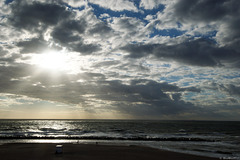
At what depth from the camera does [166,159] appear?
2116 centimetres

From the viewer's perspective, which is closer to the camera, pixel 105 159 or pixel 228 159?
pixel 105 159

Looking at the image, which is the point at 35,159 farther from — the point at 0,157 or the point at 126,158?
the point at 126,158

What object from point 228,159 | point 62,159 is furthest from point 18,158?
point 228,159

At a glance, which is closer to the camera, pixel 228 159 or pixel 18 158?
pixel 18 158

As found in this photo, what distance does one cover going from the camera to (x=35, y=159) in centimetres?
1988

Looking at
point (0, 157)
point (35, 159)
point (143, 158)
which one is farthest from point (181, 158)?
point (0, 157)

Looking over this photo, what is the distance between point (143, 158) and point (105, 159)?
4521 millimetres

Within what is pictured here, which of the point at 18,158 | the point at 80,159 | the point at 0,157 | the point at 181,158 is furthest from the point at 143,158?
the point at 0,157

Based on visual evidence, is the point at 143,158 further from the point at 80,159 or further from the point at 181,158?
the point at 80,159

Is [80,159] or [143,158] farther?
[143,158]

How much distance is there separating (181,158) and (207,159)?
2.99 m

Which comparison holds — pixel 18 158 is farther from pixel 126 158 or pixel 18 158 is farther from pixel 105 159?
pixel 126 158

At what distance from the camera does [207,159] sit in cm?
2139

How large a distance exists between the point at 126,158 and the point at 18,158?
39.2 ft
